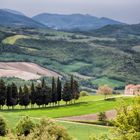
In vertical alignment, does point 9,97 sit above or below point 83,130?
below

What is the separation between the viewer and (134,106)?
33.0 metres

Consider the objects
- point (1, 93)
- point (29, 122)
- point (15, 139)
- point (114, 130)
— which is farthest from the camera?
point (1, 93)

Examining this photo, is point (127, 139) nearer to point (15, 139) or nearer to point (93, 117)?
point (15, 139)

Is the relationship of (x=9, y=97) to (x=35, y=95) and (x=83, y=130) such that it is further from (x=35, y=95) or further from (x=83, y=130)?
(x=83, y=130)

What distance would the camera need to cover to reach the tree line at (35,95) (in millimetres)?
116625

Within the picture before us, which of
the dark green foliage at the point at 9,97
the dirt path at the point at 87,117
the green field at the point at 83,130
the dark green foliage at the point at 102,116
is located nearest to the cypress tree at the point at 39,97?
the dark green foliage at the point at 9,97

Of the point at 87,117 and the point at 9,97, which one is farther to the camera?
the point at 9,97

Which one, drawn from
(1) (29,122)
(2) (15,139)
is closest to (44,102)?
(1) (29,122)

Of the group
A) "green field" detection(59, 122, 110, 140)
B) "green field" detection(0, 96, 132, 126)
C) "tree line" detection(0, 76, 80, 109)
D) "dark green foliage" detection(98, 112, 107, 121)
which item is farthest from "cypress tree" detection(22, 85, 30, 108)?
"green field" detection(59, 122, 110, 140)

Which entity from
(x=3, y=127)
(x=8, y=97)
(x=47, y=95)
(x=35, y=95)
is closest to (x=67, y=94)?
(x=47, y=95)

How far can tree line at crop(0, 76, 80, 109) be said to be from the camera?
383ft

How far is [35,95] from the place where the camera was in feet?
398

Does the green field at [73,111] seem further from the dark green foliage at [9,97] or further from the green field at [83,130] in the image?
the dark green foliage at [9,97]

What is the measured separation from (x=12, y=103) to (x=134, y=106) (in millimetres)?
85616
